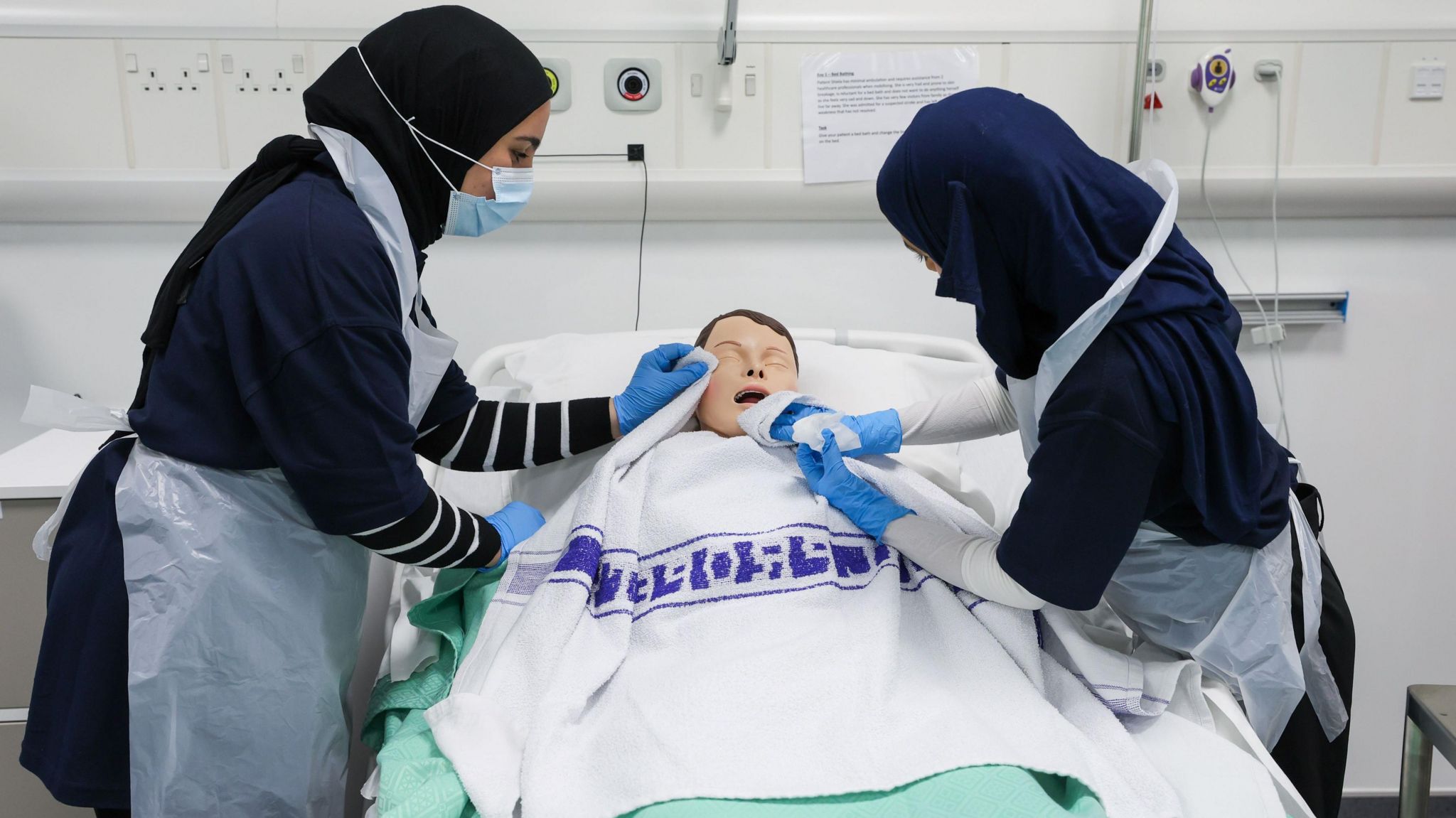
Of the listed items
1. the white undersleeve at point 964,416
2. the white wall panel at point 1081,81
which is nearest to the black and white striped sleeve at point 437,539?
the white undersleeve at point 964,416

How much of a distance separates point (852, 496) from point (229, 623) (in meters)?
0.87

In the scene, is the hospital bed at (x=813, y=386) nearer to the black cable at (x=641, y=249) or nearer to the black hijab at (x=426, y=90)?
the black cable at (x=641, y=249)

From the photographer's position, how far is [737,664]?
129 centimetres

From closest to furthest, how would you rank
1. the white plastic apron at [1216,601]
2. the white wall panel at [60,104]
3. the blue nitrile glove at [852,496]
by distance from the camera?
1. the white plastic apron at [1216,601]
2. the blue nitrile glove at [852,496]
3. the white wall panel at [60,104]

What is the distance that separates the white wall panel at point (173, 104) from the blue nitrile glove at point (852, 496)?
149 centimetres

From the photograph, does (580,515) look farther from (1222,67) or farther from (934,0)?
(1222,67)

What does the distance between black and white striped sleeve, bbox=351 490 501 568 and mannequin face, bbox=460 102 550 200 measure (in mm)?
422

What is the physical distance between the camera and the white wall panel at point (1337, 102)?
2.18 m

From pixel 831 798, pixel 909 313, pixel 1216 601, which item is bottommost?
pixel 831 798

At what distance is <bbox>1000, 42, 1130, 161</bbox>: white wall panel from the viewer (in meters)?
2.19

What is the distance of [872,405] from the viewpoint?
194 centimetres

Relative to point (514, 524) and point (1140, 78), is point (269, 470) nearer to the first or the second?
point (514, 524)

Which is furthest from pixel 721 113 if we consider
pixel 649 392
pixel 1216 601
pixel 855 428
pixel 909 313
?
pixel 1216 601

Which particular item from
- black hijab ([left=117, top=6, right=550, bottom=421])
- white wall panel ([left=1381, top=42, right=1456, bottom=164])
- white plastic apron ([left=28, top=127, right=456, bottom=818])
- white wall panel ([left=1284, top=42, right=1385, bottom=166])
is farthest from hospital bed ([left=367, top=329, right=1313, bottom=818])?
white wall panel ([left=1381, top=42, right=1456, bottom=164])
